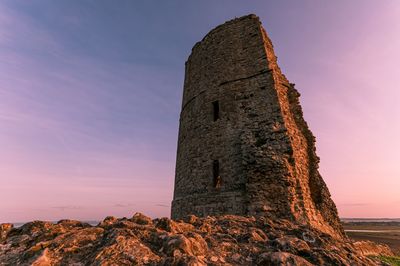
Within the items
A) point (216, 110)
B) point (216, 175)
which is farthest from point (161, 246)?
point (216, 110)

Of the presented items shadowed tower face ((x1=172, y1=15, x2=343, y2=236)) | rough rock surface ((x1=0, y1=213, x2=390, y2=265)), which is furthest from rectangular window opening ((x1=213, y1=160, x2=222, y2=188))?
rough rock surface ((x1=0, y1=213, x2=390, y2=265))

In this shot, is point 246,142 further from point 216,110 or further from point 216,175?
point 216,110

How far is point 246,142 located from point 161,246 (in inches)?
259

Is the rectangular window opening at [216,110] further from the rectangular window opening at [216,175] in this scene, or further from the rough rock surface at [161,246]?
the rough rock surface at [161,246]

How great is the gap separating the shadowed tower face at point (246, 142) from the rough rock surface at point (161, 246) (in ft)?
14.6

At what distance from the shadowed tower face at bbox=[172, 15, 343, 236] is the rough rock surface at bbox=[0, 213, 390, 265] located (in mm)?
4447

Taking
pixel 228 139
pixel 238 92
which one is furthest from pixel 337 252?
pixel 238 92

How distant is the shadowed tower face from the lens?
838 cm

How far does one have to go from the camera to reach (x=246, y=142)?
9.19 m

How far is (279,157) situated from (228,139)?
2.05m

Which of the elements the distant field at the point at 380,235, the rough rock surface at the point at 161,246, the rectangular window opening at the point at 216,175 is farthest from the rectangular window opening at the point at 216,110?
the distant field at the point at 380,235

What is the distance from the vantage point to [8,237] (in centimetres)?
344

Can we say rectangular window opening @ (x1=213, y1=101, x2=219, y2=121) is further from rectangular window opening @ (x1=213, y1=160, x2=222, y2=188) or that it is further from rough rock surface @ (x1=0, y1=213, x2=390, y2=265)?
rough rock surface @ (x1=0, y1=213, x2=390, y2=265)

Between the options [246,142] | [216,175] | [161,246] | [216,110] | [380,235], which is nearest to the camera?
[161,246]
